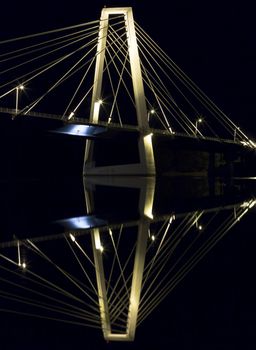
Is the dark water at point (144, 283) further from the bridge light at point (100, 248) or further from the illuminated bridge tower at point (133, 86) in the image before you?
the illuminated bridge tower at point (133, 86)

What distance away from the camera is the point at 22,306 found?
12.1 ft

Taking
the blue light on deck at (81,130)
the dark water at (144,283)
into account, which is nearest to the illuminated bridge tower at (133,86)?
the blue light on deck at (81,130)

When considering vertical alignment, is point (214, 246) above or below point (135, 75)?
below

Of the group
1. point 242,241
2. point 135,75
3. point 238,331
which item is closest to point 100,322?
point 238,331

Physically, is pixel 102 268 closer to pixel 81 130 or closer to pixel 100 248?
pixel 100 248

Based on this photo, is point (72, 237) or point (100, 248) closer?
point (100, 248)

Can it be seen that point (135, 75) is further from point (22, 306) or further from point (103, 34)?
point (22, 306)

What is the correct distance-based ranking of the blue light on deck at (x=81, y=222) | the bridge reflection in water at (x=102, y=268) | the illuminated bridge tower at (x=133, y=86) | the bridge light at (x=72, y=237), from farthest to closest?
the illuminated bridge tower at (x=133, y=86)
the blue light on deck at (x=81, y=222)
the bridge light at (x=72, y=237)
the bridge reflection in water at (x=102, y=268)

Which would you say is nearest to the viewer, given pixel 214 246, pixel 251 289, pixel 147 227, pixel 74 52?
pixel 251 289

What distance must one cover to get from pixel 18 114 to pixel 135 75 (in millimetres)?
7744

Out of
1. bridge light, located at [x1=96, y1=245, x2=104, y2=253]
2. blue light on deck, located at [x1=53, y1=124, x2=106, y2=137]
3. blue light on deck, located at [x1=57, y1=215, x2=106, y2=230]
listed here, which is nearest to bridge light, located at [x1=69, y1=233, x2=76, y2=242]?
bridge light, located at [x1=96, y1=245, x2=104, y2=253]

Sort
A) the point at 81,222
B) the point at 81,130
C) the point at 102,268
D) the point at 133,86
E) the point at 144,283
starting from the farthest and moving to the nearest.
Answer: the point at 81,130 < the point at 133,86 < the point at 81,222 < the point at 102,268 < the point at 144,283

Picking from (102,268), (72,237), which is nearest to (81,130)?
(72,237)

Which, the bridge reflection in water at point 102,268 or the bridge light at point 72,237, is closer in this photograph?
the bridge reflection in water at point 102,268
